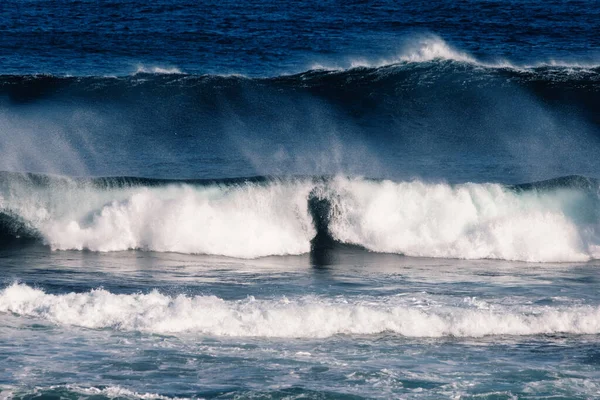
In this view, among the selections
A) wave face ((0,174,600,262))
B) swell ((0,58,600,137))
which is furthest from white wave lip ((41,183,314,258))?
swell ((0,58,600,137))

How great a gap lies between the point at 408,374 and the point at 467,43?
19.2m

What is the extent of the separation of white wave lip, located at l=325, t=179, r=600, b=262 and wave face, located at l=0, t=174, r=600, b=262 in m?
0.02

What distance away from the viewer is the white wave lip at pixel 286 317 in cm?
1059

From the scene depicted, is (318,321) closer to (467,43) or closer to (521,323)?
(521,323)

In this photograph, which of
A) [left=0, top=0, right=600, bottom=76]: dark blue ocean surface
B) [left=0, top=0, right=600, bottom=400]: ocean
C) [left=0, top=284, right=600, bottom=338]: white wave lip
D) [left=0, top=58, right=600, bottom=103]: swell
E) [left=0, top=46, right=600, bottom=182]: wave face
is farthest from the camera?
[left=0, top=0, right=600, bottom=76]: dark blue ocean surface

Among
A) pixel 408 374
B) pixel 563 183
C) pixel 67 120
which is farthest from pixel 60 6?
pixel 408 374

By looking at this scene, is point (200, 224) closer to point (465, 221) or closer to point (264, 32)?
point (465, 221)

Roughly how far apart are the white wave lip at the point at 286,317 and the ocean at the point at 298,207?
0.10 ft

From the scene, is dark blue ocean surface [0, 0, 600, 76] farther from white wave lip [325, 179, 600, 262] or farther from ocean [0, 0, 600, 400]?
white wave lip [325, 179, 600, 262]

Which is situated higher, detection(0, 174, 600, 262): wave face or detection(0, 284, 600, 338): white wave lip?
detection(0, 174, 600, 262): wave face

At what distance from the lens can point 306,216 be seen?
51.0 feet

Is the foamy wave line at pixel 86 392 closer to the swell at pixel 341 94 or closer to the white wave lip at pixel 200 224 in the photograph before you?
the white wave lip at pixel 200 224

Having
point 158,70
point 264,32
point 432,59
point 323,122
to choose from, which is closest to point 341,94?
point 323,122

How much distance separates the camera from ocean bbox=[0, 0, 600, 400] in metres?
9.56
